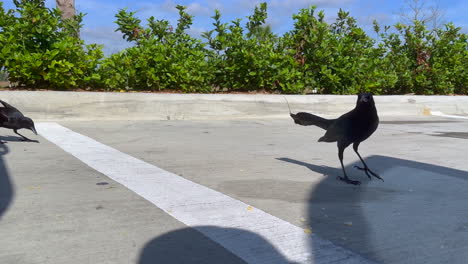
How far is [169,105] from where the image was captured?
32.3 ft

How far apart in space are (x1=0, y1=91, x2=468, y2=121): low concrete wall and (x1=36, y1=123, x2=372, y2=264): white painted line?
156 inches

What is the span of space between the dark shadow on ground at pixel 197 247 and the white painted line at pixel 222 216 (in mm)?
12

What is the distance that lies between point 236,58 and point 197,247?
31.0 ft

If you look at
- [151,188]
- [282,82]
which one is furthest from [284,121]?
[151,188]

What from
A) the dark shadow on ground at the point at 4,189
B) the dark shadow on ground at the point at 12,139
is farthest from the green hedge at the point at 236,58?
the dark shadow on ground at the point at 4,189

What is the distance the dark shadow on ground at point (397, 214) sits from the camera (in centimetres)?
267

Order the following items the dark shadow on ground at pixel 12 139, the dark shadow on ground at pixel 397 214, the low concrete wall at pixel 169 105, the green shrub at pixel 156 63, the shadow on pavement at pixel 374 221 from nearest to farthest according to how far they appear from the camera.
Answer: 1. the shadow on pavement at pixel 374 221
2. the dark shadow on ground at pixel 397 214
3. the dark shadow on ground at pixel 12 139
4. the low concrete wall at pixel 169 105
5. the green shrub at pixel 156 63

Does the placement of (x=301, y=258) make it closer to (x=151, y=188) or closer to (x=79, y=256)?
(x=79, y=256)

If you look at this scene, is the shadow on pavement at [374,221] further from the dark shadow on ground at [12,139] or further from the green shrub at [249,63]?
the green shrub at [249,63]

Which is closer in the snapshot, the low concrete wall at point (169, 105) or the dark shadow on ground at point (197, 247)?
the dark shadow on ground at point (197, 247)

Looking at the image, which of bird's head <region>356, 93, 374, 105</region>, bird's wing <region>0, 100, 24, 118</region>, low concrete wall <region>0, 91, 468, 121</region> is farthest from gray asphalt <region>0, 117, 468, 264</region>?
low concrete wall <region>0, 91, 468, 121</region>

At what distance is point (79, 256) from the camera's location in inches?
97.3

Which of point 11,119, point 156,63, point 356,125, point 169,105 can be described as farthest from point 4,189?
point 156,63

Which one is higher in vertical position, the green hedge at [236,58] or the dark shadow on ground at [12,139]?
the green hedge at [236,58]
